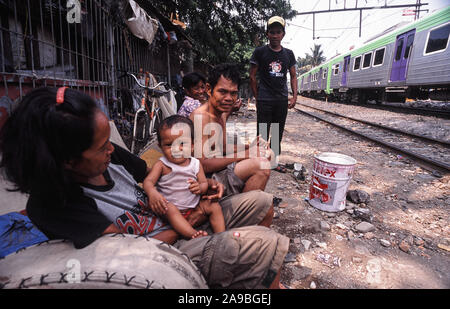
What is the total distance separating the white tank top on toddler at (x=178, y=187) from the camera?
65.1 inches

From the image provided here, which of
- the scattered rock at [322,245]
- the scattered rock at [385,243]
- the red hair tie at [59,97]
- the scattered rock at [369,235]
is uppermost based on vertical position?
the red hair tie at [59,97]

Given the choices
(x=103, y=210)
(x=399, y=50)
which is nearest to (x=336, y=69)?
(x=399, y=50)

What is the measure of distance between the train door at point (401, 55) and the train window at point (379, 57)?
3.45 feet

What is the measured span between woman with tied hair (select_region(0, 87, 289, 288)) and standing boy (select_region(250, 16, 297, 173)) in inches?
113

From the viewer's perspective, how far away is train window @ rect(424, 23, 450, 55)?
26.5 ft

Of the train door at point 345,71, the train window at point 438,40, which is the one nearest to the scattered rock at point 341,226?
the train window at point 438,40

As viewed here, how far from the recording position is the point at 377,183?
11.8ft

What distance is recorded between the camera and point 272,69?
3.75 metres

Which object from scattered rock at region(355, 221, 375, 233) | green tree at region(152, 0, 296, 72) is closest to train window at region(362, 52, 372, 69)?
green tree at region(152, 0, 296, 72)

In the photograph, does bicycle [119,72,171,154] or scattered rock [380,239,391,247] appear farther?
bicycle [119,72,171,154]

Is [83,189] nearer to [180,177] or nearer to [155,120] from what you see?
[180,177]

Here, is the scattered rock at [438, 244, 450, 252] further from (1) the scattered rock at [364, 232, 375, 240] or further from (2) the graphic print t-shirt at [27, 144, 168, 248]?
(2) the graphic print t-shirt at [27, 144, 168, 248]

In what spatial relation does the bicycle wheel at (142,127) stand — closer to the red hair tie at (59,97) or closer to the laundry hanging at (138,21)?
the laundry hanging at (138,21)
